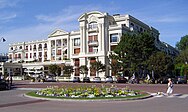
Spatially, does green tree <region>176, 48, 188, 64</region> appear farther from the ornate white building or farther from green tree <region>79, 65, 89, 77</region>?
green tree <region>79, 65, 89, 77</region>

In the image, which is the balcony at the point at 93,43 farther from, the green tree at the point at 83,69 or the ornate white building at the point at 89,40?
the green tree at the point at 83,69

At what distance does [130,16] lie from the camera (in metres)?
82.9

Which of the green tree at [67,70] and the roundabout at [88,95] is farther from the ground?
the green tree at [67,70]

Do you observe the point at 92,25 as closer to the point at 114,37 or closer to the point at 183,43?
the point at 114,37

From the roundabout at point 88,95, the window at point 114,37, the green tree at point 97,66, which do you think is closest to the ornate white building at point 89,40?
the window at point 114,37

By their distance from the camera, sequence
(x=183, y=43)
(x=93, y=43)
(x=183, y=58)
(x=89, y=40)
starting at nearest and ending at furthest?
1. (x=93, y=43)
2. (x=89, y=40)
3. (x=183, y=58)
4. (x=183, y=43)

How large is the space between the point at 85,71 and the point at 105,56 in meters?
6.84

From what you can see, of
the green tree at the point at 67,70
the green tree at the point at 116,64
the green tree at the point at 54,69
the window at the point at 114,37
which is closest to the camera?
the green tree at the point at 116,64

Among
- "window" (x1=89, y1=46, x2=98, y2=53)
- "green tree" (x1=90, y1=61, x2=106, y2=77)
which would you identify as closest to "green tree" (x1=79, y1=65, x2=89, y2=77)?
"green tree" (x1=90, y1=61, x2=106, y2=77)

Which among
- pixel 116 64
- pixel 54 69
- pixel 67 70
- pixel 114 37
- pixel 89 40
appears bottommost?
pixel 67 70

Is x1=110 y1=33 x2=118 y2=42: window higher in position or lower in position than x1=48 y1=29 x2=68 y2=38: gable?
lower

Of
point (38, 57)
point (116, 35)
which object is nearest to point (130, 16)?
point (116, 35)

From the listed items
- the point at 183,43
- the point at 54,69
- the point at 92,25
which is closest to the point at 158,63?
the point at 92,25

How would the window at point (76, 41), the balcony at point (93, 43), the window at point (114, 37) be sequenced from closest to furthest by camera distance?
the window at point (114, 37) < the balcony at point (93, 43) < the window at point (76, 41)
